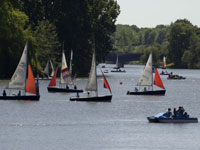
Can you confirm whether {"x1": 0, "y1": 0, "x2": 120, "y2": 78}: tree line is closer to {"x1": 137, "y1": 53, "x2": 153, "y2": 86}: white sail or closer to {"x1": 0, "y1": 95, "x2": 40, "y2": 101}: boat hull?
{"x1": 137, "y1": 53, "x2": 153, "y2": 86}: white sail

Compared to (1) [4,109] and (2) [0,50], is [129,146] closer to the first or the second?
(1) [4,109]

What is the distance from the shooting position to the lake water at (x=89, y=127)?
65688mm

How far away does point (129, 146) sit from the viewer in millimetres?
64625

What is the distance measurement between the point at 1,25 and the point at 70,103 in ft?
121

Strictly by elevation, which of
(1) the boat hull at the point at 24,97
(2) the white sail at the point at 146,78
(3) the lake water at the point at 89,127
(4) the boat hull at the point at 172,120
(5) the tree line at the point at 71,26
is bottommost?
(3) the lake water at the point at 89,127

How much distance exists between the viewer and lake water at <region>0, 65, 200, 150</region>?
65.7 metres

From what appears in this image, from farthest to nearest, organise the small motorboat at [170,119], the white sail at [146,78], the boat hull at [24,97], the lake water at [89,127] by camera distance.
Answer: the white sail at [146,78] < the boat hull at [24,97] < the small motorboat at [170,119] < the lake water at [89,127]

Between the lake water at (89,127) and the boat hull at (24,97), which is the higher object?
the boat hull at (24,97)

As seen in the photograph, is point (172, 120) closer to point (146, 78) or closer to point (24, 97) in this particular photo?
point (24, 97)

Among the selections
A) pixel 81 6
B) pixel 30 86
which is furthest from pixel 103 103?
pixel 81 6

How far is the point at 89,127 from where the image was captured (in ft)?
257

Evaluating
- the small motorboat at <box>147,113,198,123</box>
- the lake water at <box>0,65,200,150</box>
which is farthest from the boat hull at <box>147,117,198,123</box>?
the lake water at <box>0,65,200,150</box>

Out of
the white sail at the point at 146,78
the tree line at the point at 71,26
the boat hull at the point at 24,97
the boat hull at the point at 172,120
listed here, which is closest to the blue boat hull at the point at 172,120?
the boat hull at the point at 172,120

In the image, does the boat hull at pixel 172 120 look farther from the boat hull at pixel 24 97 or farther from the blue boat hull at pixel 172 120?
the boat hull at pixel 24 97
